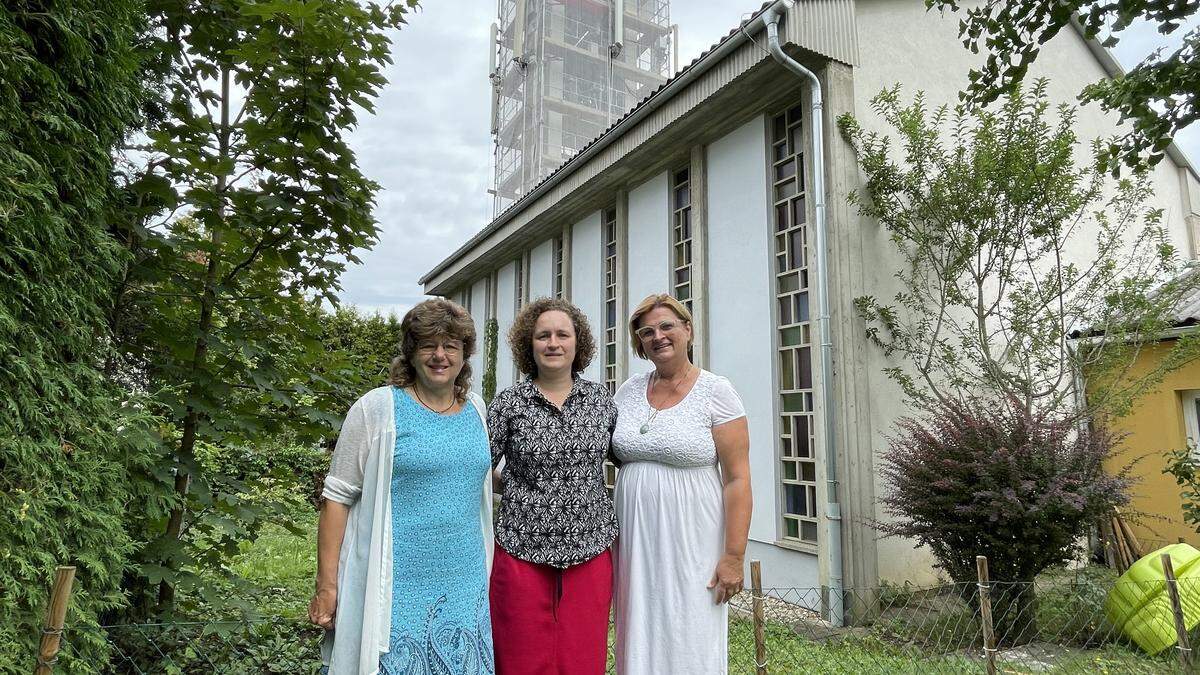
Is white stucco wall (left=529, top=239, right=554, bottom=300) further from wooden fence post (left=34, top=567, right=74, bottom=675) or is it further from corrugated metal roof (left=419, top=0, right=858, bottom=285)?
wooden fence post (left=34, top=567, right=74, bottom=675)

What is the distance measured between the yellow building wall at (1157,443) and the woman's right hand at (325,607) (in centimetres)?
765

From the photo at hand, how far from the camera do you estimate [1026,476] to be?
474cm

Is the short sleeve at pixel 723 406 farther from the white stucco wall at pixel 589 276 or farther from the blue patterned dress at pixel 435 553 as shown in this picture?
the white stucco wall at pixel 589 276

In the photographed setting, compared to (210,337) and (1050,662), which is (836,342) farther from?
(210,337)

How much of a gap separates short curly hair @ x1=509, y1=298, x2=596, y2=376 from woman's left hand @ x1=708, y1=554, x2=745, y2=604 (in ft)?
3.05

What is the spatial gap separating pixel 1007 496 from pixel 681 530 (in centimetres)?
322

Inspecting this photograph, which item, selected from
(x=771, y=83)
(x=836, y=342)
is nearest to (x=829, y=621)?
(x=836, y=342)

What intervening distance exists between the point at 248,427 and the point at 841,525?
181 inches

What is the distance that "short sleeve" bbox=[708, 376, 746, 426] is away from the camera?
2.65 meters

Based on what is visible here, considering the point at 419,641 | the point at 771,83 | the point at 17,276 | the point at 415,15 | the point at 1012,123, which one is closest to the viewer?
the point at 17,276

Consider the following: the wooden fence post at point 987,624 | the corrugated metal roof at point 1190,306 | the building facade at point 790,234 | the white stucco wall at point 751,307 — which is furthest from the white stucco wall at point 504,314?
the wooden fence post at point 987,624

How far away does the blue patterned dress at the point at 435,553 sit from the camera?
2.16 m

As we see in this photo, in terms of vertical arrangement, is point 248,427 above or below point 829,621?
above

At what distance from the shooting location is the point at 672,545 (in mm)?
2551
